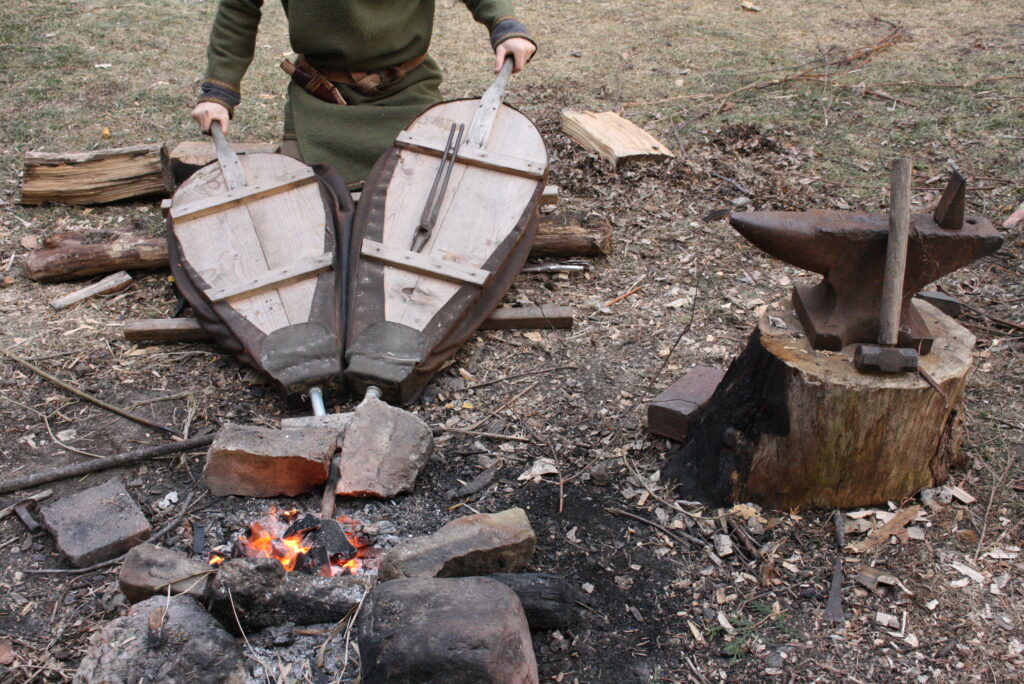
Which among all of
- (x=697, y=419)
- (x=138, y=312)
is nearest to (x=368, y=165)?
(x=138, y=312)

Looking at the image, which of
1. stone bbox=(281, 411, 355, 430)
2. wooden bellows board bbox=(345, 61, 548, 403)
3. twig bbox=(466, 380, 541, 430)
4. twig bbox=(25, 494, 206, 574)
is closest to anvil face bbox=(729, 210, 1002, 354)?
twig bbox=(466, 380, 541, 430)

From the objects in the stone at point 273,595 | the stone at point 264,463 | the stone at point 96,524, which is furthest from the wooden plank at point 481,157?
the stone at point 273,595

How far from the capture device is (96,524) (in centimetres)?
271

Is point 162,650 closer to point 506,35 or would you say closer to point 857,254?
point 857,254

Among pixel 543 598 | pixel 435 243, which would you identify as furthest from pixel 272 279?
pixel 543 598

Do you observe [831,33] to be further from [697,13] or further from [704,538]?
[704,538]

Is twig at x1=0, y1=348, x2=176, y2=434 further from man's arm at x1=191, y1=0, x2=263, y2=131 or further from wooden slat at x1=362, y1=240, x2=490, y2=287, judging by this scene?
man's arm at x1=191, y1=0, x2=263, y2=131

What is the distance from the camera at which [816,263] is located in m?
2.58

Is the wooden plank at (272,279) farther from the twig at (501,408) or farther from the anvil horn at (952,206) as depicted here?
the anvil horn at (952,206)

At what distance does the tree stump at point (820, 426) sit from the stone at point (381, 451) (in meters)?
0.93

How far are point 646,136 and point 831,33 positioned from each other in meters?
2.89

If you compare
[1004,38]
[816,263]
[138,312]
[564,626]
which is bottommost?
[138,312]

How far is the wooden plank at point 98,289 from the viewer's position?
4109 mm

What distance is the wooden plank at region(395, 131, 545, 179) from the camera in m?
3.97
